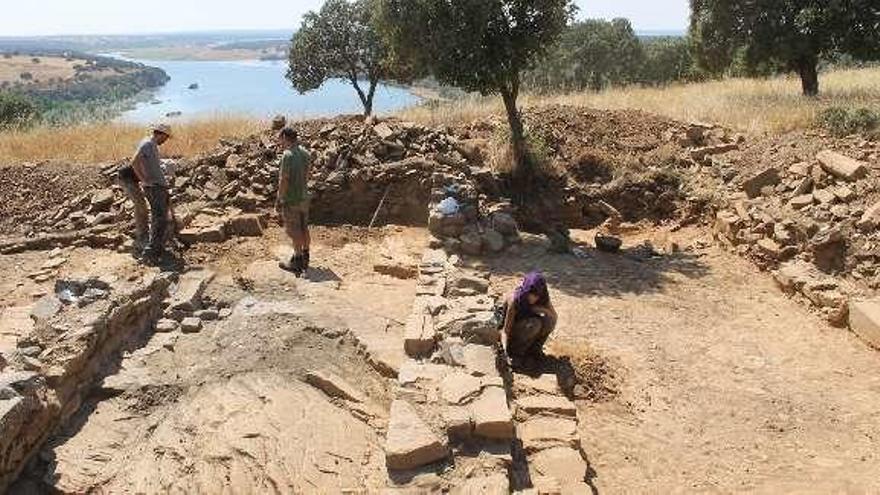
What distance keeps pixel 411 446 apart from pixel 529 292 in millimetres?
2497

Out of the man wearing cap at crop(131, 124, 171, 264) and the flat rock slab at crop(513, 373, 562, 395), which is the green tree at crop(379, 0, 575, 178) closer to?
the man wearing cap at crop(131, 124, 171, 264)

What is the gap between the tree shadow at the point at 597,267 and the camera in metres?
10.2

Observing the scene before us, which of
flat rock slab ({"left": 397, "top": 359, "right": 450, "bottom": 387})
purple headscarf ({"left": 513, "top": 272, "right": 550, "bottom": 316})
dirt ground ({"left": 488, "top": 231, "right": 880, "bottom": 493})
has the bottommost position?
dirt ground ({"left": 488, "top": 231, "right": 880, "bottom": 493})

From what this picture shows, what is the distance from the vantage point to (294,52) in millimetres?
24812

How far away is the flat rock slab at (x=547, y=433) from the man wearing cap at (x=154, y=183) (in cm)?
559

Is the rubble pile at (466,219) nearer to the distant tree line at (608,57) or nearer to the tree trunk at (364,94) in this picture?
the tree trunk at (364,94)

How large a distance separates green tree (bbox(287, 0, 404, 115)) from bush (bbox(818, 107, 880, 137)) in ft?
44.6

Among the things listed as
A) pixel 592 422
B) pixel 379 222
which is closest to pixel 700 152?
pixel 379 222

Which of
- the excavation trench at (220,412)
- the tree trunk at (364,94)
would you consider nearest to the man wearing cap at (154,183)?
the excavation trench at (220,412)

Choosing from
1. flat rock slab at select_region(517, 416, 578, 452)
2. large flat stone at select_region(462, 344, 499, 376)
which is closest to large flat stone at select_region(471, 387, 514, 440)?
flat rock slab at select_region(517, 416, 578, 452)

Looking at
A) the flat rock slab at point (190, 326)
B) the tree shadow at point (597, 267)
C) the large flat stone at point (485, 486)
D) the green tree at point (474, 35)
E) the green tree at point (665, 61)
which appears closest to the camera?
the large flat stone at point (485, 486)

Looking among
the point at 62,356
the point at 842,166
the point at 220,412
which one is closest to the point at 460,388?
the point at 220,412

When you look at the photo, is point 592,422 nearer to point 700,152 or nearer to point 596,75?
point 700,152

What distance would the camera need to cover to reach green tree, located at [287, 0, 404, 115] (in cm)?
2392
